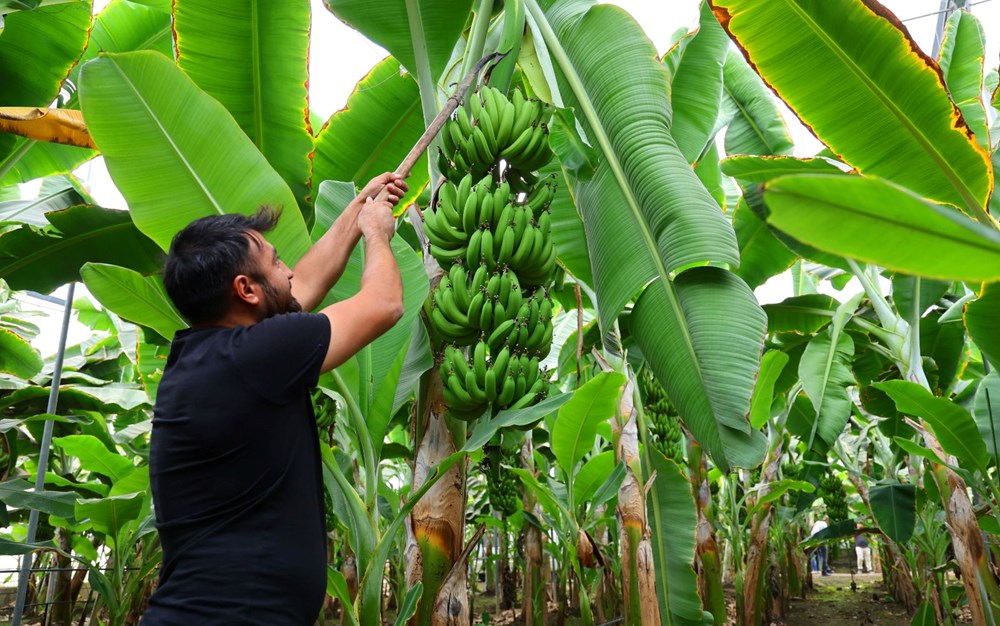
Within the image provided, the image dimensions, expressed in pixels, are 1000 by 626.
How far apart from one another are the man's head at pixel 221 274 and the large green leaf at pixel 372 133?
1461 mm

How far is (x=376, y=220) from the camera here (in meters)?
1.38

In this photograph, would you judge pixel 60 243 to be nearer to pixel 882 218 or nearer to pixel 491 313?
pixel 491 313

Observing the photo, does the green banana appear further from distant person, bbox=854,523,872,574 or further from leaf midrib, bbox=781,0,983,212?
distant person, bbox=854,523,872,574

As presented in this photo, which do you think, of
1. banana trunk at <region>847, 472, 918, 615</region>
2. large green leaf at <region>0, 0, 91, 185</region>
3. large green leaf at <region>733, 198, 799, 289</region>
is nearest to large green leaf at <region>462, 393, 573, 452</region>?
large green leaf at <region>733, 198, 799, 289</region>

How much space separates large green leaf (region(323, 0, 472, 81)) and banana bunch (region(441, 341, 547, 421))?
3.11 feet

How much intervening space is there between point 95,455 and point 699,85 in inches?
123

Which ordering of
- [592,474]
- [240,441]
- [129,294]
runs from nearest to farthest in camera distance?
[240,441] < [129,294] < [592,474]

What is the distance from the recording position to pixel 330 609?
7.03 meters

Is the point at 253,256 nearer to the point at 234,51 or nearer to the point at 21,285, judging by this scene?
the point at 234,51

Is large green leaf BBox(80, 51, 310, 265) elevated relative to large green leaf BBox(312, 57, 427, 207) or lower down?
lower down

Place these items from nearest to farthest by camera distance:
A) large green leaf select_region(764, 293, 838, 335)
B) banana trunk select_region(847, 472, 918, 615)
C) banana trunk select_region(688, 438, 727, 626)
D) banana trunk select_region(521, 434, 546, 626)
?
banana trunk select_region(688, 438, 727, 626), large green leaf select_region(764, 293, 838, 335), banana trunk select_region(521, 434, 546, 626), banana trunk select_region(847, 472, 918, 615)

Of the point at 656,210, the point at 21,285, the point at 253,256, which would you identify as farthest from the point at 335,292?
the point at 21,285

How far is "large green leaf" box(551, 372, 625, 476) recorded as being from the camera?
241 centimetres

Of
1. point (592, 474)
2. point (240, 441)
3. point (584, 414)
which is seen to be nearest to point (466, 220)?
point (240, 441)
